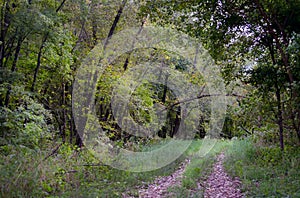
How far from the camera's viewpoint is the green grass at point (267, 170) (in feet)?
19.0

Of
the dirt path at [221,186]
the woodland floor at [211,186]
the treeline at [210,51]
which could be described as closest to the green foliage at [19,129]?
the treeline at [210,51]

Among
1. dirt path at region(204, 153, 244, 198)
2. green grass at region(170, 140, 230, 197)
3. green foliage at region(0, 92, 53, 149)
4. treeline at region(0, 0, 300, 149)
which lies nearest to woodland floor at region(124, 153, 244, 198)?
dirt path at region(204, 153, 244, 198)

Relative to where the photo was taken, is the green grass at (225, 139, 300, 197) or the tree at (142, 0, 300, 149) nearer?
the green grass at (225, 139, 300, 197)

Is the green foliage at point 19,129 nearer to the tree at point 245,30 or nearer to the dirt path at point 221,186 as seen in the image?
the tree at point 245,30

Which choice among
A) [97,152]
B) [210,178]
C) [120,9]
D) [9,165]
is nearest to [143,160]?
[97,152]

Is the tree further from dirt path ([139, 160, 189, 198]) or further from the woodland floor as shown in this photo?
dirt path ([139, 160, 189, 198])

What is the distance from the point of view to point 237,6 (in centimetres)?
768

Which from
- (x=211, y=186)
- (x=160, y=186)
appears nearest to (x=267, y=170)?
(x=211, y=186)

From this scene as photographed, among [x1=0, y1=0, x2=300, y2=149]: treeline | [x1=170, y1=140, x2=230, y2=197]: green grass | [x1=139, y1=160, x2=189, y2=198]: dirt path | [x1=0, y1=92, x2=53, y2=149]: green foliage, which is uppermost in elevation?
[x1=0, y1=0, x2=300, y2=149]: treeline

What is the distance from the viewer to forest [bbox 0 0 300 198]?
22.4ft

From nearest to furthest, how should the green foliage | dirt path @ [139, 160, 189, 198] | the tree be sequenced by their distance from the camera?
1. dirt path @ [139, 160, 189, 198]
2. the tree
3. the green foliage

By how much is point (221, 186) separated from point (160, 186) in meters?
1.52

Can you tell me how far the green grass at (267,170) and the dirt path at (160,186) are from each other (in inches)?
58.5

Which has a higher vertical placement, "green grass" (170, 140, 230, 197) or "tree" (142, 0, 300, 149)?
"tree" (142, 0, 300, 149)
